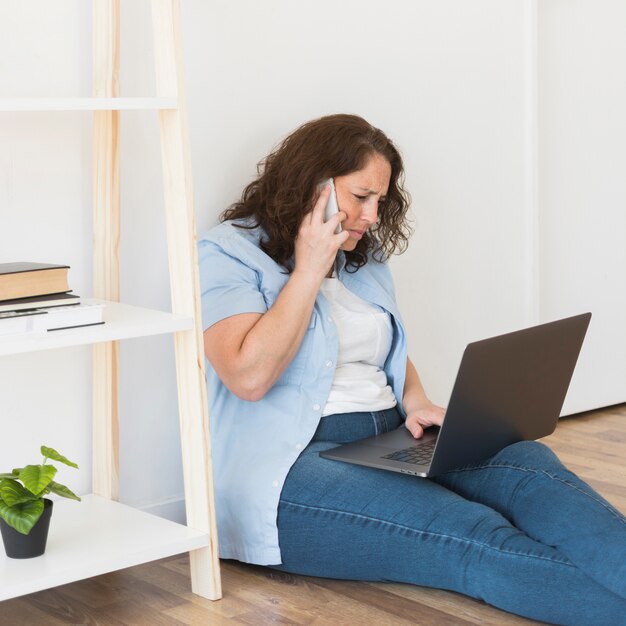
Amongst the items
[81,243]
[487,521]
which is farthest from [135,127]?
[487,521]

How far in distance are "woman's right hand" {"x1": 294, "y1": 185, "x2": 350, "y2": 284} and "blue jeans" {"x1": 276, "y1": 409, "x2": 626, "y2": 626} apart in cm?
32

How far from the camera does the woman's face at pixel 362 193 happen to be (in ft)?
7.38

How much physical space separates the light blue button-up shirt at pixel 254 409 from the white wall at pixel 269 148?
7.9 inches

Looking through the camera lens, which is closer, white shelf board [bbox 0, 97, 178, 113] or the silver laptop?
white shelf board [bbox 0, 97, 178, 113]

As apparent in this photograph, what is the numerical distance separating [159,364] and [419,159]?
3.24 feet

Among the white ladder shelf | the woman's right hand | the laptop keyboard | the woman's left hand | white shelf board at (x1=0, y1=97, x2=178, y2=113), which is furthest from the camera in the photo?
the woman's left hand

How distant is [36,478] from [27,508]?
0.18 ft

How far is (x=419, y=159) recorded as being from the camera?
9.50 ft

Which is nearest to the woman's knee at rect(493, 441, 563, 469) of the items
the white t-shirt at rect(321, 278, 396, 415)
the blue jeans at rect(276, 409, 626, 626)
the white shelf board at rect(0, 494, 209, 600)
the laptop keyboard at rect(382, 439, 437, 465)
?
the blue jeans at rect(276, 409, 626, 626)

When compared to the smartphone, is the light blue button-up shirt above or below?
below

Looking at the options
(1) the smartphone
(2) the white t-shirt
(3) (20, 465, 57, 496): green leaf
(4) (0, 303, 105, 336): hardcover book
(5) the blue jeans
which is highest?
(1) the smartphone

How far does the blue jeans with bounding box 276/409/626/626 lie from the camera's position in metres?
1.84

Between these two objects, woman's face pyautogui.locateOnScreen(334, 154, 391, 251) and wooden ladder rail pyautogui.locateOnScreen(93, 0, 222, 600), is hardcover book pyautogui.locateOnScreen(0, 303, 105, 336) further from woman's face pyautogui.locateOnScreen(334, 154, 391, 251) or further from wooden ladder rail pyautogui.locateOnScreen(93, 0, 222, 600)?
woman's face pyautogui.locateOnScreen(334, 154, 391, 251)

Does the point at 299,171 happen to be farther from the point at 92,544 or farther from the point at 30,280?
the point at 92,544
